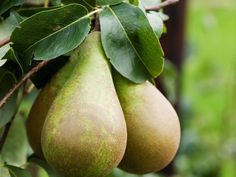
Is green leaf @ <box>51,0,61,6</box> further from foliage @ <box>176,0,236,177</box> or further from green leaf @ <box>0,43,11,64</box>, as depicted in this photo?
foliage @ <box>176,0,236,177</box>

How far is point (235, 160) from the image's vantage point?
11.3ft

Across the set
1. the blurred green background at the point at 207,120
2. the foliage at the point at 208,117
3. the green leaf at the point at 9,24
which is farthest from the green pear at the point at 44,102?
the foliage at the point at 208,117

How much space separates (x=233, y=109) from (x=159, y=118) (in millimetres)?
2515

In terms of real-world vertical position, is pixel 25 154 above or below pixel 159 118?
below

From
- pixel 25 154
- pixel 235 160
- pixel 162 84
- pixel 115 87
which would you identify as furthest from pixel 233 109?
pixel 115 87

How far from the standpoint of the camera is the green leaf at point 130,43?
44.4 inches

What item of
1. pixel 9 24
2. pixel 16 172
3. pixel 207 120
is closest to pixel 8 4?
pixel 9 24

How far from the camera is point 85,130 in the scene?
3.33 feet

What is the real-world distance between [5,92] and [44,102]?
0.26 feet

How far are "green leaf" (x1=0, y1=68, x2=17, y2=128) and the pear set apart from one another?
0.55ft

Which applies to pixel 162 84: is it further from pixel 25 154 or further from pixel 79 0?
pixel 79 0

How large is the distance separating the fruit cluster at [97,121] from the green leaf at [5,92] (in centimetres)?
5

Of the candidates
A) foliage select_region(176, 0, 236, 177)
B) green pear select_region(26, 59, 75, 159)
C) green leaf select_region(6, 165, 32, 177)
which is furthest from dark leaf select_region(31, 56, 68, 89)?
foliage select_region(176, 0, 236, 177)

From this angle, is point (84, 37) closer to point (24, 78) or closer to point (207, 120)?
point (24, 78)
